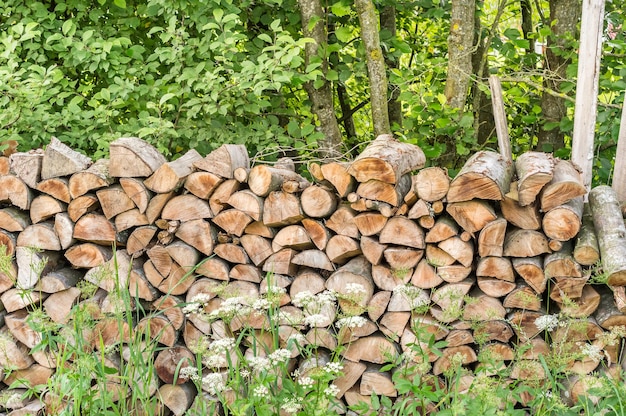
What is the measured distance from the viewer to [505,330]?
2.91 m

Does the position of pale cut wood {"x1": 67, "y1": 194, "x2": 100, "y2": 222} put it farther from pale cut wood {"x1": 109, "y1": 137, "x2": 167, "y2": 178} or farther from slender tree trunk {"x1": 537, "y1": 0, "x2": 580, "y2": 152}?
slender tree trunk {"x1": 537, "y1": 0, "x2": 580, "y2": 152}

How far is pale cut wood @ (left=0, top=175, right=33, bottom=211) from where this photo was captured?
311 centimetres

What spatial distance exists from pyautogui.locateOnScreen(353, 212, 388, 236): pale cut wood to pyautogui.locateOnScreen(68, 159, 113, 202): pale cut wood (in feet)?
3.54

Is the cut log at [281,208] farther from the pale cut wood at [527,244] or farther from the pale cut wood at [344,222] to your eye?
the pale cut wood at [527,244]

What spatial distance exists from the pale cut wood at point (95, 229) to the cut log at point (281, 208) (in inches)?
27.1

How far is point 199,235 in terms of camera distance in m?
3.05

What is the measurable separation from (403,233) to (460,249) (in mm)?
234

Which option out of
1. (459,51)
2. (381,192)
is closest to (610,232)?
(381,192)

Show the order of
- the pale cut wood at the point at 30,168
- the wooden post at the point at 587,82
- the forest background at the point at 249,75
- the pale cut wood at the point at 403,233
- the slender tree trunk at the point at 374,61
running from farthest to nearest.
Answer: the slender tree trunk at the point at 374,61
the forest background at the point at 249,75
the wooden post at the point at 587,82
the pale cut wood at the point at 30,168
the pale cut wood at the point at 403,233

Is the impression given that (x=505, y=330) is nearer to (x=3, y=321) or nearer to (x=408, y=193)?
(x=408, y=193)

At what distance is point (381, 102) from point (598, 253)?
1.95 metres

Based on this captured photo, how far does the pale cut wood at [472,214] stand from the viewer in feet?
9.14

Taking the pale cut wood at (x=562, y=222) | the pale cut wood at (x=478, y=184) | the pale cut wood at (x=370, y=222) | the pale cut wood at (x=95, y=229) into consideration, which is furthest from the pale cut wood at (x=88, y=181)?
the pale cut wood at (x=562, y=222)

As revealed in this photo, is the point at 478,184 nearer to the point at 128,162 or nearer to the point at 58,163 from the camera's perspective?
the point at 128,162
